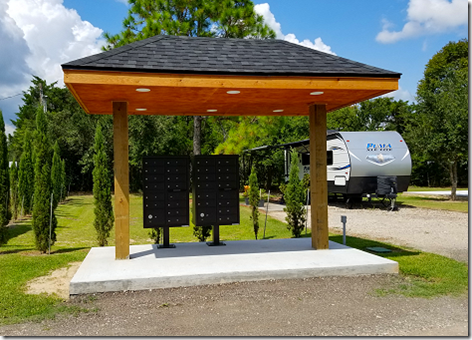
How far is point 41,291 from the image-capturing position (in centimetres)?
548

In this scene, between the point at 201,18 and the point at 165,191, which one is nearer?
the point at 165,191

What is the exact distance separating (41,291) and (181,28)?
11481mm

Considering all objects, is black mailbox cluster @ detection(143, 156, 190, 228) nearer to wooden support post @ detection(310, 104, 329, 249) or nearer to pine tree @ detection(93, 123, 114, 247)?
wooden support post @ detection(310, 104, 329, 249)

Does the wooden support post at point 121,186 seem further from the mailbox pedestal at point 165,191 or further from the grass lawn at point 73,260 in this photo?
the grass lawn at point 73,260

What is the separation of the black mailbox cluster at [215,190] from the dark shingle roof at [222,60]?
6.15 feet

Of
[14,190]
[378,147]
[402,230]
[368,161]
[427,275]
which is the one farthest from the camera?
[378,147]

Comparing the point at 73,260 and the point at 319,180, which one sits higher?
Result: the point at 319,180

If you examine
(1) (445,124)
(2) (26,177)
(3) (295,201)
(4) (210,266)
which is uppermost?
(1) (445,124)

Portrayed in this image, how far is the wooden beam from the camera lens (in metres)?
5.49

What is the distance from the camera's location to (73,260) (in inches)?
294

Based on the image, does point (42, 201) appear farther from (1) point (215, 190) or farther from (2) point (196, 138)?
(2) point (196, 138)

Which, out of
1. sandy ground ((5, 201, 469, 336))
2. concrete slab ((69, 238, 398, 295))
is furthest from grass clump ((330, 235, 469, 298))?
concrete slab ((69, 238, 398, 295))

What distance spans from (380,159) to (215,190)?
34.0 ft

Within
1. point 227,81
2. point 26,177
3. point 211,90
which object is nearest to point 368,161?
point 211,90
